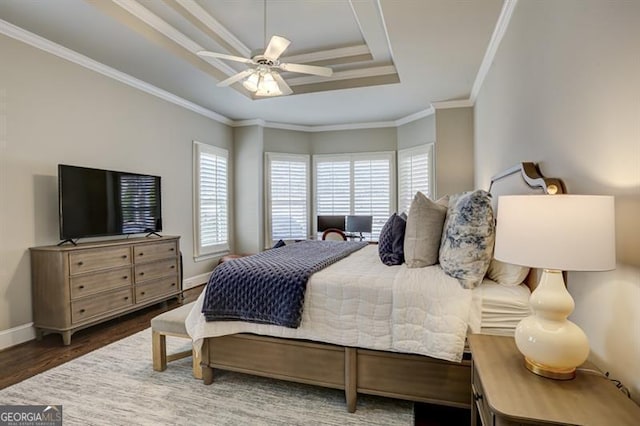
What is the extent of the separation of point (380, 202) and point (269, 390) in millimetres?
4414

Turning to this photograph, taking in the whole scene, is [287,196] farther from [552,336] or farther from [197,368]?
[552,336]

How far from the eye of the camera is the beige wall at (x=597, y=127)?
1.11 meters

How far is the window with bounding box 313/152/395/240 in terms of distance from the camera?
20.1ft

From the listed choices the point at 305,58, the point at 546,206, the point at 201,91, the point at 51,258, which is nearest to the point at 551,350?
the point at 546,206

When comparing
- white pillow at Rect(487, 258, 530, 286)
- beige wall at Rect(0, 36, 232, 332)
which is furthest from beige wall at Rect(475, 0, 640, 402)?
beige wall at Rect(0, 36, 232, 332)

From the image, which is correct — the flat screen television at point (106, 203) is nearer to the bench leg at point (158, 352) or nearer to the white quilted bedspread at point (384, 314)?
the bench leg at point (158, 352)

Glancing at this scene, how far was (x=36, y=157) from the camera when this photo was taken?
313 cm

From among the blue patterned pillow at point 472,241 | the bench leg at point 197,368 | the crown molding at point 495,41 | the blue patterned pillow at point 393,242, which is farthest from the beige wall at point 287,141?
the blue patterned pillow at point 472,241

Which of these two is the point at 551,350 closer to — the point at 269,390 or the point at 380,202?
the point at 269,390

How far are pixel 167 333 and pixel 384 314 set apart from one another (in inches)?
61.1

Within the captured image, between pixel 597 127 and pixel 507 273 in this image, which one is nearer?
pixel 597 127

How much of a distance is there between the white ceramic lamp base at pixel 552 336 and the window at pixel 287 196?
5261mm

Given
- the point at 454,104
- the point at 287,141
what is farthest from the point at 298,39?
the point at 287,141

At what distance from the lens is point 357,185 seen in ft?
20.7
